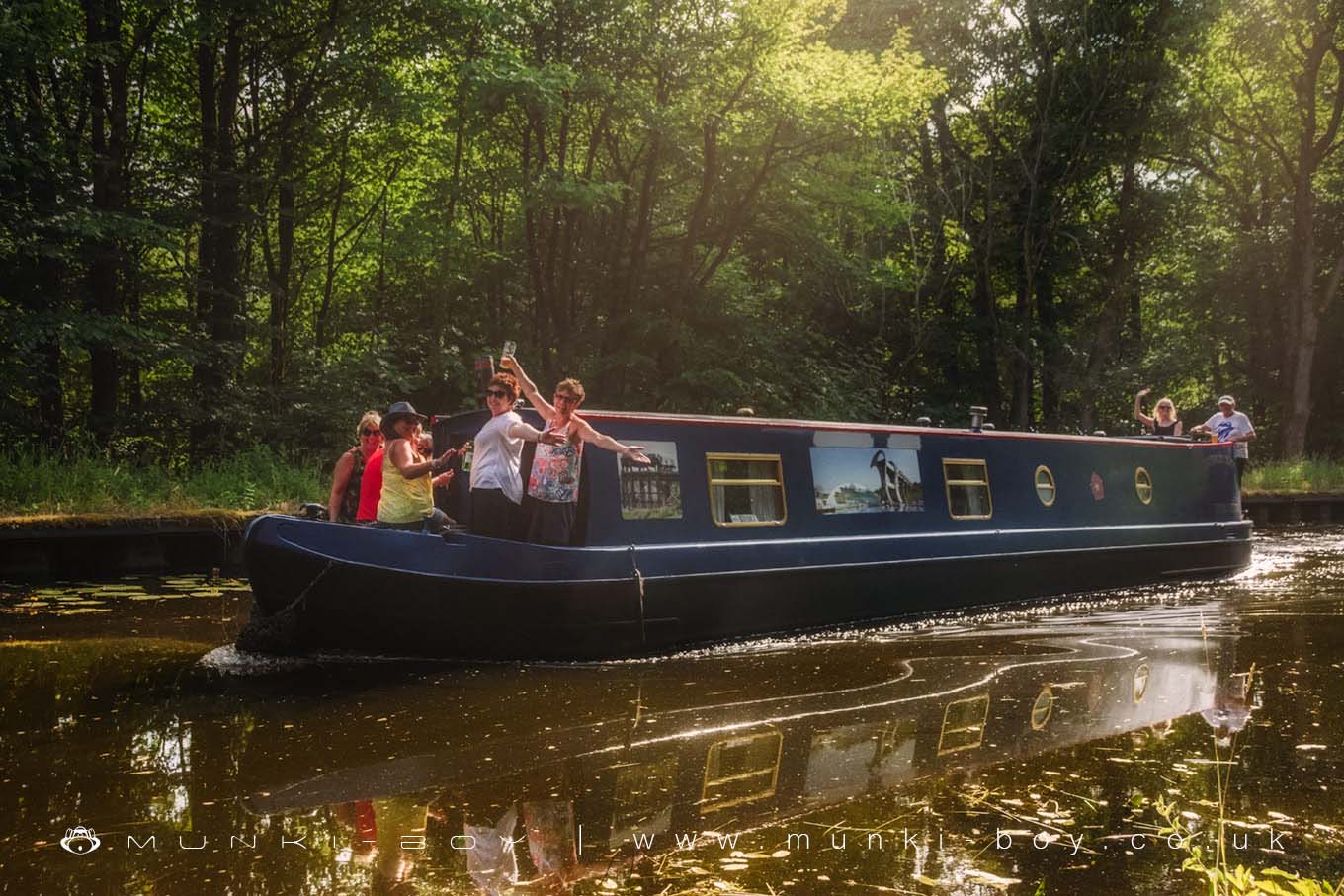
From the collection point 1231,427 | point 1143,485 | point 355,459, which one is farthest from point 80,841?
point 1231,427

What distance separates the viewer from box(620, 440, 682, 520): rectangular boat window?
27.1 feet

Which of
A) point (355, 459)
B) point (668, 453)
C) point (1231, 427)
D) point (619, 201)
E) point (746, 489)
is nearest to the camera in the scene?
point (355, 459)

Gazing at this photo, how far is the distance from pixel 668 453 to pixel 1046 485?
5.18 meters

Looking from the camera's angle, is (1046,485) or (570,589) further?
(1046,485)

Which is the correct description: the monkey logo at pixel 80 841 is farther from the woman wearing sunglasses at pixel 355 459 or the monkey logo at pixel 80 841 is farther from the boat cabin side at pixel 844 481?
the boat cabin side at pixel 844 481

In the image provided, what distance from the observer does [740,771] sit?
186 inches

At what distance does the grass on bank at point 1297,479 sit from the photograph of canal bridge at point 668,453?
18cm

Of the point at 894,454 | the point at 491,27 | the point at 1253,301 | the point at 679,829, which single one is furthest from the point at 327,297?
the point at 1253,301

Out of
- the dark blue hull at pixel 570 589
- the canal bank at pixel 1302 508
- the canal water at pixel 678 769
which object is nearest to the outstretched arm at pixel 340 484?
the dark blue hull at pixel 570 589

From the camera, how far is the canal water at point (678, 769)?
140 inches

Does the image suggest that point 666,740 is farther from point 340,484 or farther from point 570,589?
point 340,484

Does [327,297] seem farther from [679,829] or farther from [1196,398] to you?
[1196,398]

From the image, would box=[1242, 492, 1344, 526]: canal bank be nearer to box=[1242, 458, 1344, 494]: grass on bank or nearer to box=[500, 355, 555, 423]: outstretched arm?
box=[1242, 458, 1344, 494]: grass on bank

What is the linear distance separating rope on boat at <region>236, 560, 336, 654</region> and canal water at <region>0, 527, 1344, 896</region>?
0.11 meters
